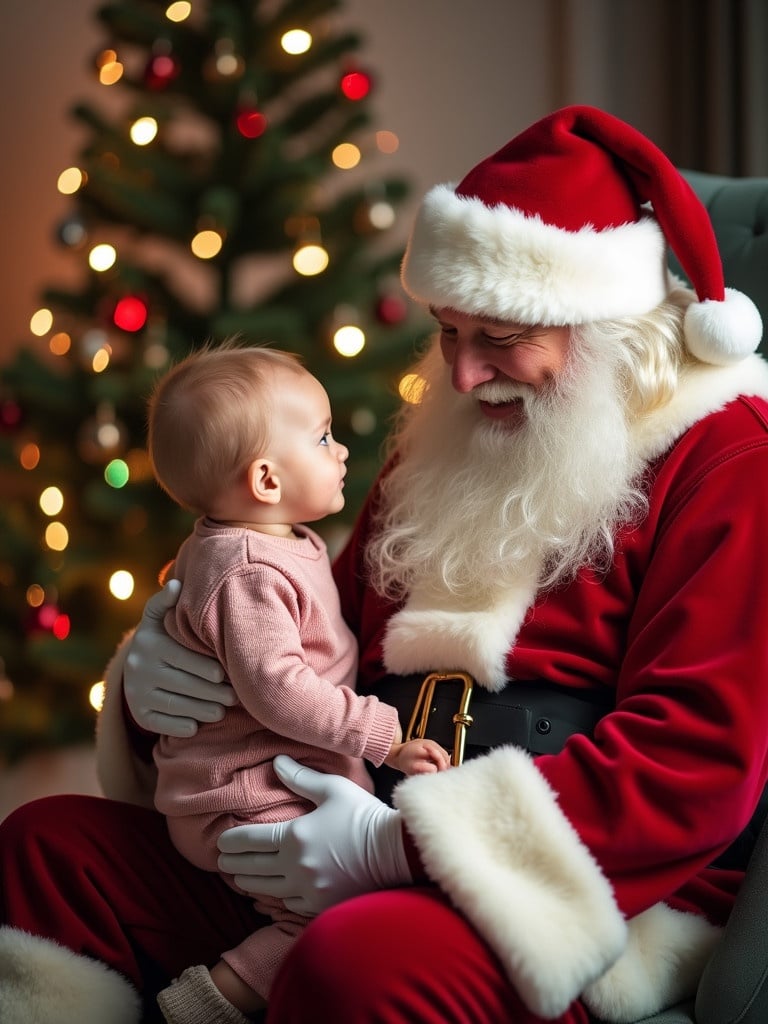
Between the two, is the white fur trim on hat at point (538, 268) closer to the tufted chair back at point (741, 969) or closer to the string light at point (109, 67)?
the tufted chair back at point (741, 969)

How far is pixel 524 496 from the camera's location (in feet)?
5.27

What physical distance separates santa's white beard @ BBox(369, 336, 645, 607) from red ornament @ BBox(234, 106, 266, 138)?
1505 millimetres

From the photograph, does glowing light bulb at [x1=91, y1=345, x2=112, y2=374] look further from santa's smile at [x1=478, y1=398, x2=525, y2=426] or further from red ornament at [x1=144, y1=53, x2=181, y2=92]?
santa's smile at [x1=478, y1=398, x2=525, y2=426]

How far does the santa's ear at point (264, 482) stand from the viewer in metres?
1.51

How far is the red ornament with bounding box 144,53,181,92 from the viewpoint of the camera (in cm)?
292

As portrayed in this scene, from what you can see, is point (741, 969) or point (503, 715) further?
point (503, 715)

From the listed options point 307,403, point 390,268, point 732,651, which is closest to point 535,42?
point 390,268

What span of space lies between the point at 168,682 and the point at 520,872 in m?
0.57

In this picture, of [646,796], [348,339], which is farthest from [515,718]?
[348,339]

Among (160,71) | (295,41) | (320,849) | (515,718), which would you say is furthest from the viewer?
(295,41)

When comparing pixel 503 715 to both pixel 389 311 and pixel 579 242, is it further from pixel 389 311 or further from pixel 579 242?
pixel 389 311

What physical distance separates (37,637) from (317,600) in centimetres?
166

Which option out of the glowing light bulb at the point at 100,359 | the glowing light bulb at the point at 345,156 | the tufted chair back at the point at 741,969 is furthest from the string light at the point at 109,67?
the tufted chair back at the point at 741,969

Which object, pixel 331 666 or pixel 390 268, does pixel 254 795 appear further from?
pixel 390 268
